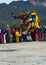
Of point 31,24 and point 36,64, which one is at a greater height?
point 31,24

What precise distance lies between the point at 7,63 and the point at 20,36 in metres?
11.2

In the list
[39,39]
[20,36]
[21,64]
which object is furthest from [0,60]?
[39,39]

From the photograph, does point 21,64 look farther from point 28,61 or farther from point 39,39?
point 39,39

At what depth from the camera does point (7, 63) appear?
35.8 feet

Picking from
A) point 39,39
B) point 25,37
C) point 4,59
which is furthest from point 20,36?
point 4,59

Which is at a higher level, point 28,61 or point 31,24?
point 31,24

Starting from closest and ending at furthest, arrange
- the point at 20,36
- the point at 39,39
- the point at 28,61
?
the point at 28,61
the point at 20,36
the point at 39,39

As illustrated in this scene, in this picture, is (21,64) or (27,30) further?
(27,30)

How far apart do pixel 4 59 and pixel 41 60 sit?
1388 millimetres

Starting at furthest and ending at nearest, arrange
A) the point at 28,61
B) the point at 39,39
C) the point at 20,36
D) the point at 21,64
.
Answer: the point at 39,39, the point at 20,36, the point at 28,61, the point at 21,64

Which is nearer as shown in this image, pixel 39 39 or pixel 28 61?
pixel 28 61

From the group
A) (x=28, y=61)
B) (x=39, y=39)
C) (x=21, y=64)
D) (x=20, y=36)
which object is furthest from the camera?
(x=39, y=39)

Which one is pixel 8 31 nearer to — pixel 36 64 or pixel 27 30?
pixel 27 30

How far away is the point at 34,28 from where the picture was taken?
74.6ft
